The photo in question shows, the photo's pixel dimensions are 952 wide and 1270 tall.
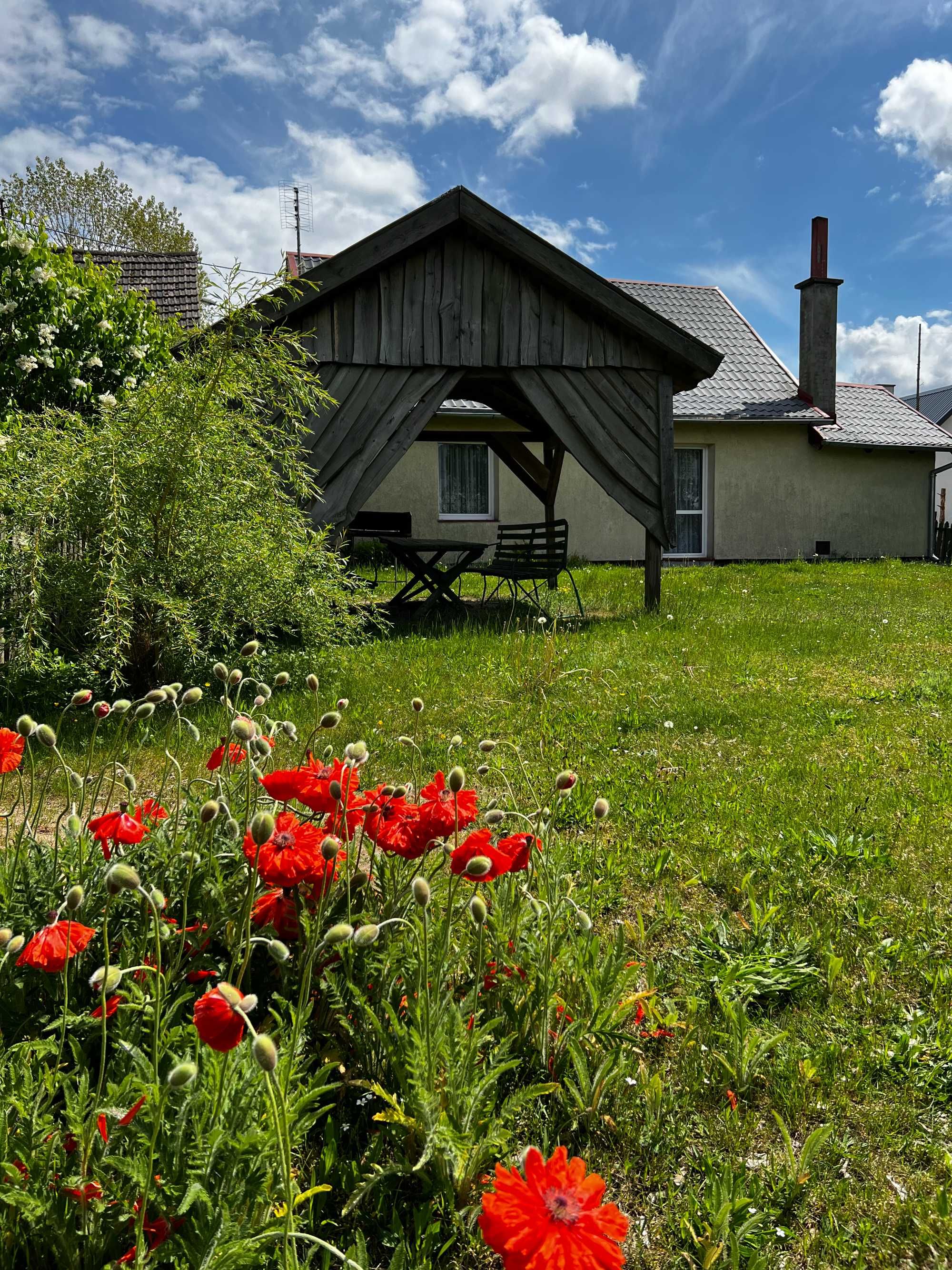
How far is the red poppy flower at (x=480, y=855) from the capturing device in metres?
1.41

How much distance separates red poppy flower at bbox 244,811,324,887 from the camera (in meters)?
1.36

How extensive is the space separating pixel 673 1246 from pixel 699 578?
11333 mm

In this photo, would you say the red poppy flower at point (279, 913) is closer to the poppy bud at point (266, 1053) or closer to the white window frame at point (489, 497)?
the poppy bud at point (266, 1053)

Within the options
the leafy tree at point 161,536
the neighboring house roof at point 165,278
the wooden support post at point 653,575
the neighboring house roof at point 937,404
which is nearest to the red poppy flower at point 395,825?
the leafy tree at point 161,536

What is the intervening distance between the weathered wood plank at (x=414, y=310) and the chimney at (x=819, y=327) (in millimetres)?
12152

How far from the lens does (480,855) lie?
1.45 meters

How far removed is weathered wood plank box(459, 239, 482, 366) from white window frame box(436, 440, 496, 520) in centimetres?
764

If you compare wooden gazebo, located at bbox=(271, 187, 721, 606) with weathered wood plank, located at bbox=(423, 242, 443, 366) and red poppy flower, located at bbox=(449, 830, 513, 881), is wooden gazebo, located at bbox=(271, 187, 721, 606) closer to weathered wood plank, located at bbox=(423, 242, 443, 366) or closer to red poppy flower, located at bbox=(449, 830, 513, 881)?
weathered wood plank, located at bbox=(423, 242, 443, 366)

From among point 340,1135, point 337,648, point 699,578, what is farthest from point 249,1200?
point 699,578

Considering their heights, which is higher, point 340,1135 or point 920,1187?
point 340,1135

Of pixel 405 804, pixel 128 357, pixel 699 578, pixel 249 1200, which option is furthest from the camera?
pixel 699 578

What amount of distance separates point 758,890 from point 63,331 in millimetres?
7104

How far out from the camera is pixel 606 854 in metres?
2.81

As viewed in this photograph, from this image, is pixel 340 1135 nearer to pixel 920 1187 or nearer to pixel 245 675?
pixel 920 1187
